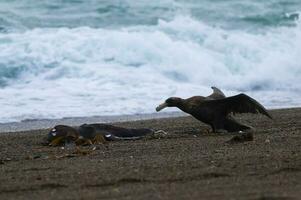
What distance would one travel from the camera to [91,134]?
8414 millimetres

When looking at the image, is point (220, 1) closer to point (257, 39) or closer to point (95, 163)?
point (257, 39)

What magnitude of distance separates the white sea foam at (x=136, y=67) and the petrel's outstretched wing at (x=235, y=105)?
336 centimetres

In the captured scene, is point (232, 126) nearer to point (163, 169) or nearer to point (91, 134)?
point (91, 134)

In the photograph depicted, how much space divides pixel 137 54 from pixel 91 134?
853 centimetres

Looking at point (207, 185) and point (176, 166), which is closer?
point (207, 185)

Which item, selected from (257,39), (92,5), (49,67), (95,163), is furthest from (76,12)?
(95,163)

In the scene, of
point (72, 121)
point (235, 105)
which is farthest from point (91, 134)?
point (72, 121)

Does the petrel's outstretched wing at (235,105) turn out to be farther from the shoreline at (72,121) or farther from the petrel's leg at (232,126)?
the shoreline at (72,121)

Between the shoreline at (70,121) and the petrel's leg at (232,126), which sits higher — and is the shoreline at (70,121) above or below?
below

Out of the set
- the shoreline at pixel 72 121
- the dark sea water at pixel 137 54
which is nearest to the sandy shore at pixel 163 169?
the shoreline at pixel 72 121

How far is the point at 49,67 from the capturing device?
15.4 meters

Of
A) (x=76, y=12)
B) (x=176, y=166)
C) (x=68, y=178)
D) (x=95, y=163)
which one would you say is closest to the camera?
(x=68, y=178)

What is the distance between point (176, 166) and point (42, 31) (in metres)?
13.0

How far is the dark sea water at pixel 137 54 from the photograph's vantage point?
13.2 meters
